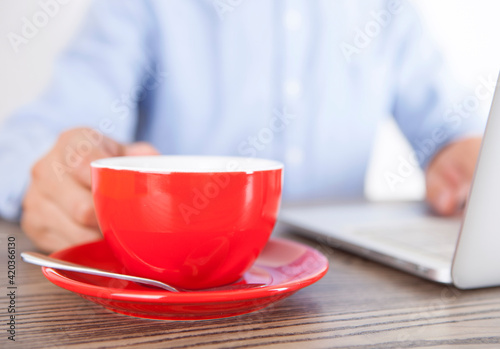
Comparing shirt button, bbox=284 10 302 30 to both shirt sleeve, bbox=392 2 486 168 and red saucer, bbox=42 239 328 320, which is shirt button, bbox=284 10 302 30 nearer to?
shirt sleeve, bbox=392 2 486 168

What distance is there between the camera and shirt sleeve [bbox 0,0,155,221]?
1.06 m

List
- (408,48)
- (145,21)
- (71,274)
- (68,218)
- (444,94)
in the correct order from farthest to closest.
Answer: (408,48)
(444,94)
(145,21)
(68,218)
(71,274)

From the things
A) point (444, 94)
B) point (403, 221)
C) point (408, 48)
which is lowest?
point (403, 221)

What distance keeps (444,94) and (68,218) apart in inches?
50.6

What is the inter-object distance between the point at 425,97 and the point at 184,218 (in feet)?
4.53

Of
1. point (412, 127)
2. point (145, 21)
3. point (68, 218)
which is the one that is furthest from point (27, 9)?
point (412, 127)

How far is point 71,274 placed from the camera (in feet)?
1.20

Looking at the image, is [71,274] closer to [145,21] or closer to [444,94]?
[145,21]
